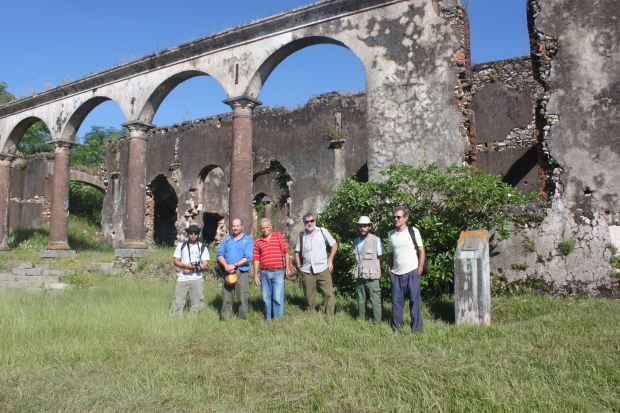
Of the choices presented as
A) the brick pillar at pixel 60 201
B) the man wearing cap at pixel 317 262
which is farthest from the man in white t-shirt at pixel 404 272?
the brick pillar at pixel 60 201

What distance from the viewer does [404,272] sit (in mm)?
5492

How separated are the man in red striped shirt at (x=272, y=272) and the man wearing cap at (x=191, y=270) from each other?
0.74m

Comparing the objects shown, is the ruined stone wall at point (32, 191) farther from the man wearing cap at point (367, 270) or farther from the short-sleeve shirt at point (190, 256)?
the man wearing cap at point (367, 270)

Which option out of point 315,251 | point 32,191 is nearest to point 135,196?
point 315,251

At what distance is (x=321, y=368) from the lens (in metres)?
4.15

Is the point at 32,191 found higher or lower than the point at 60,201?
higher

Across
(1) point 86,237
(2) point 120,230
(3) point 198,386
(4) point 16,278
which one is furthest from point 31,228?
(3) point 198,386

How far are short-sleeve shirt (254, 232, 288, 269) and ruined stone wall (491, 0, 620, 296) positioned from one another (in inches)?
123

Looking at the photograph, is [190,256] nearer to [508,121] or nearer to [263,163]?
[508,121]

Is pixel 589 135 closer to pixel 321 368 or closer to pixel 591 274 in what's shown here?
pixel 591 274

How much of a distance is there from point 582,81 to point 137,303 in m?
7.00

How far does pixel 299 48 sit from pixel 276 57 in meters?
0.49

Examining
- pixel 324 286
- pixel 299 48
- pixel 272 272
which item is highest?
pixel 299 48

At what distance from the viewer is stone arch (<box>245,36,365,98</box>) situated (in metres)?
9.88
